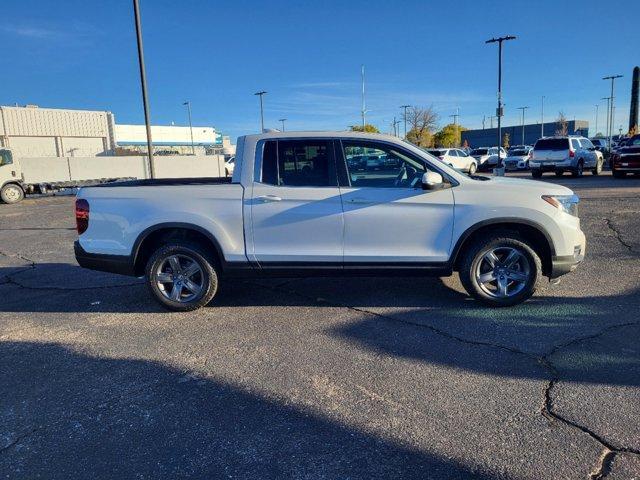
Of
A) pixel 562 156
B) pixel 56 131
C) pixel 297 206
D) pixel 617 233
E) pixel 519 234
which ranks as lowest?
pixel 617 233

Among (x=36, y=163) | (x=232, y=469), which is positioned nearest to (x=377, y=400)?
(x=232, y=469)

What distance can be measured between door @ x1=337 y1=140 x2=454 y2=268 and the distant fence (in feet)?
69.1

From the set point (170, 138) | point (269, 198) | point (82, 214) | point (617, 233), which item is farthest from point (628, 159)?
point (170, 138)

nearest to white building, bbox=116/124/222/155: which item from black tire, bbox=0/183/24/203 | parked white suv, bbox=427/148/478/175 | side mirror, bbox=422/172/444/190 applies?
parked white suv, bbox=427/148/478/175

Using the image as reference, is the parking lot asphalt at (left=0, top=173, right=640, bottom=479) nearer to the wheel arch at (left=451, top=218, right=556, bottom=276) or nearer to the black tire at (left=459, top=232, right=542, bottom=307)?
the black tire at (left=459, top=232, right=542, bottom=307)

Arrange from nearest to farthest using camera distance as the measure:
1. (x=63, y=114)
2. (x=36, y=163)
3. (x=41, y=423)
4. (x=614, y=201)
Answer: (x=41, y=423)
(x=614, y=201)
(x=36, y=163)
(x=63, y=114)

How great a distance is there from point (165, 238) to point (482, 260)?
3.39m

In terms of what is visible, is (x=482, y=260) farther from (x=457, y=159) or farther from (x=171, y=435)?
(x=457, y=159)

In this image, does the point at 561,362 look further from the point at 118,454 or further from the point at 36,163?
the point at 36,163

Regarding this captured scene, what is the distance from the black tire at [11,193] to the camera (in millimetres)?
20297

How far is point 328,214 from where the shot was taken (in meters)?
5.02

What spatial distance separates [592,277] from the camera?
6273mm

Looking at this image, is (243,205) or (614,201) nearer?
(243,205)

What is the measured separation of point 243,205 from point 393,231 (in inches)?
61.9
